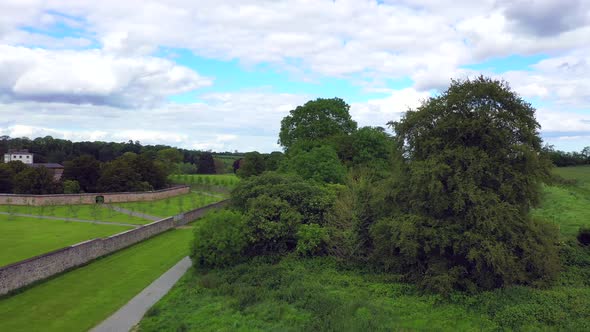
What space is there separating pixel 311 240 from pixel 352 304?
7.39 meters

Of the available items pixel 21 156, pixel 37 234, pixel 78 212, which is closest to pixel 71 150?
pixel 21 156

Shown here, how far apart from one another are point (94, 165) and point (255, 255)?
3951 cm

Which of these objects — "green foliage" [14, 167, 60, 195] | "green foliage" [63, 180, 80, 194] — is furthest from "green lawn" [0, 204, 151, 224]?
"green foliage" [63, 180, 80, 194]

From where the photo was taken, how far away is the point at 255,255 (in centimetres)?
2412

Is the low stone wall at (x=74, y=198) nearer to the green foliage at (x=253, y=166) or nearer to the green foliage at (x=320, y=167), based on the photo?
the green foliage at (x=253, y=166)

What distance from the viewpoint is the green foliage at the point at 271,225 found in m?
23.4

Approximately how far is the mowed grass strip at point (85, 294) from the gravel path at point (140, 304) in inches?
13.3

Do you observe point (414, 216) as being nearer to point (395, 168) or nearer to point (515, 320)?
point (395, 168)

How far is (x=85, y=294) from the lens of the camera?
18172mm

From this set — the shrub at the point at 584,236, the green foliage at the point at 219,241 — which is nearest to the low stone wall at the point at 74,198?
the green foliage at the point at 219,241

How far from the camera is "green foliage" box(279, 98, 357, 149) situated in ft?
153

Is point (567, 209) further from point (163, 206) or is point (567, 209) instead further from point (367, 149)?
point (163, 206)

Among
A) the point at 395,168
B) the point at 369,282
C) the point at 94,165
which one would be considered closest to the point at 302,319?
the point at 369,282

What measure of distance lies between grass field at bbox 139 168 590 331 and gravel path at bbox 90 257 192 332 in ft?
1.59
